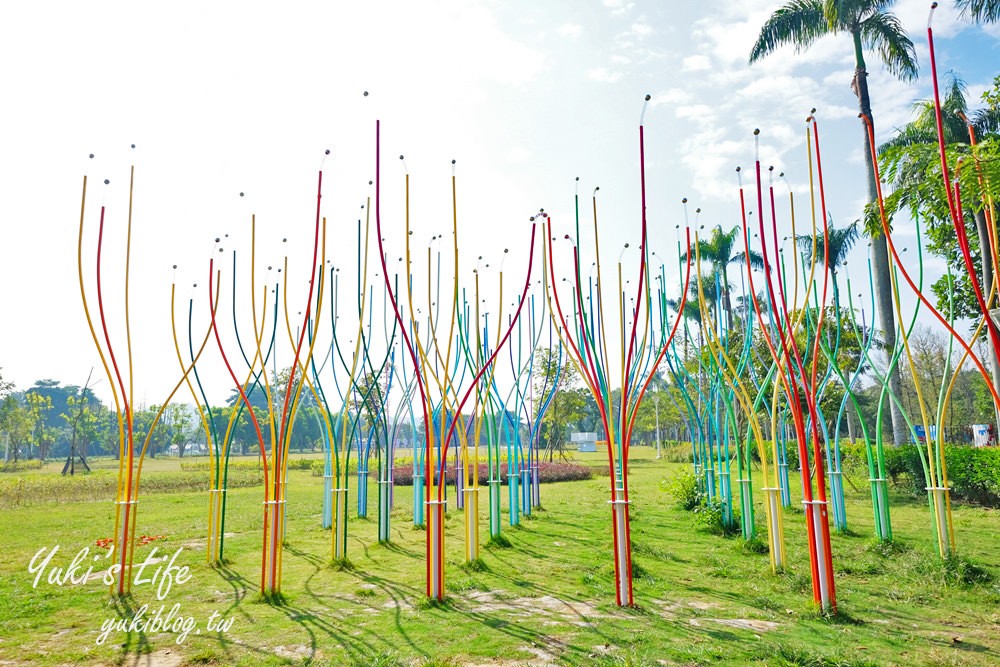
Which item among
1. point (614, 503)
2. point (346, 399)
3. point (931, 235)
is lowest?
point (614, 503)

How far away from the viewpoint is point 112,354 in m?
6.69

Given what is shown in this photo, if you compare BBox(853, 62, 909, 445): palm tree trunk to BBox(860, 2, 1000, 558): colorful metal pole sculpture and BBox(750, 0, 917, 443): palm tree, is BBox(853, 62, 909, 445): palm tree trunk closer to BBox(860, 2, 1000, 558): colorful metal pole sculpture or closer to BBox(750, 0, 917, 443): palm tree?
BBox(750, 0, 917, 443): palm tree

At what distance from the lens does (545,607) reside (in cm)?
628

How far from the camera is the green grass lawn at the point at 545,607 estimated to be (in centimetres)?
495

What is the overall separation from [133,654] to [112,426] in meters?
75.1

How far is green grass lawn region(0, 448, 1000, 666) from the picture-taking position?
16.2 feet

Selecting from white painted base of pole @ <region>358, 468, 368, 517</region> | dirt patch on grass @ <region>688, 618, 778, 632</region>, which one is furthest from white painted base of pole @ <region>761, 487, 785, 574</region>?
white painted base of pole @ <region>358, 468, 368, 517</region>

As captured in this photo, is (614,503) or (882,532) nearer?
(614,503)

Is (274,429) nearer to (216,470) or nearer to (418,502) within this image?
(216,470)

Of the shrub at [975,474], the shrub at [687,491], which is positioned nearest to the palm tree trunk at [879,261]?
the shrub at [975,474]

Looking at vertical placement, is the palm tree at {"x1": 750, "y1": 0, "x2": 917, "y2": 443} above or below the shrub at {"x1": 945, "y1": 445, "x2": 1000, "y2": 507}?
above

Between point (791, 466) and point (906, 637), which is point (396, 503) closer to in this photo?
point (906, 637)

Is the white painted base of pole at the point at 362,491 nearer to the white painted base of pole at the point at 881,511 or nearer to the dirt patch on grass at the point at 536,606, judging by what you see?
the dirt patch on grass at the point at 536,606

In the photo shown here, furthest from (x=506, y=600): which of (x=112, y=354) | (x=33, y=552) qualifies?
(x=33, y=552)
